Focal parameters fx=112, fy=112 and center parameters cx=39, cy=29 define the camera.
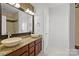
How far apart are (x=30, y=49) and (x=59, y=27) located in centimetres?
74

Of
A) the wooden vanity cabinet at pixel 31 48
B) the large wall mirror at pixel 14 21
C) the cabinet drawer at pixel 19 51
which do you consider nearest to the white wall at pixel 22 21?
the large wall mirror at pixel 14 21

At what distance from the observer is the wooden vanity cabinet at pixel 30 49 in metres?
1.84

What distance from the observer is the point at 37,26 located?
7.39ft

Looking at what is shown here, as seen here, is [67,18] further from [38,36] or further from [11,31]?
[11,31]

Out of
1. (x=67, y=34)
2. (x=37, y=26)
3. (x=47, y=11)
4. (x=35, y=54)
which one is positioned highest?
(x=47, y=11)

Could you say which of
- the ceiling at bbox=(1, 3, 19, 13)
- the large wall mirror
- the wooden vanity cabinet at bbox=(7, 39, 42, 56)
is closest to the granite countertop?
→ the wooden vanity cabinet at bbox=(7, 39, 42, 56)

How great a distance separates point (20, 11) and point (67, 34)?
1.14 metres

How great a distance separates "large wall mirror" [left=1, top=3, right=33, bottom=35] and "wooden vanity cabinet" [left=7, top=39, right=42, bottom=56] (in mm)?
303

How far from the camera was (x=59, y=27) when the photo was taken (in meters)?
2.29

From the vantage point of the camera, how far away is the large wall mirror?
2180mm

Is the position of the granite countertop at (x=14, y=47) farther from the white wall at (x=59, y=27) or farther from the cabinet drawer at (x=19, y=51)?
the white wall at (x=59, y=27)

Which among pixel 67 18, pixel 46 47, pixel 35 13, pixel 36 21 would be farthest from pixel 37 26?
pixel 67 18

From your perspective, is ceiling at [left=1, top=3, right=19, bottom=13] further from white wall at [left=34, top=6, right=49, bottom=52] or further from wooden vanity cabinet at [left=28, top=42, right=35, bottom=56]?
wooden vanity cabinet at [left=28, top=42, right=35, bottom=56]

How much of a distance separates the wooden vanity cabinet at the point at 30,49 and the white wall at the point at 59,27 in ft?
0.84
